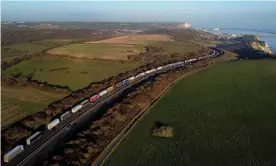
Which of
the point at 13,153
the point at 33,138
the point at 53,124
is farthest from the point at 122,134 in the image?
the point at 13,153

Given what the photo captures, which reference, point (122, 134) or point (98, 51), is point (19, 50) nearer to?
point (98, 51)

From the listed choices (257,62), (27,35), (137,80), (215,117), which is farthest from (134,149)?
(27,35)

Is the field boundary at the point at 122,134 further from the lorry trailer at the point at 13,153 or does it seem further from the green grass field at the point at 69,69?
the green grass field at the point at 69,69

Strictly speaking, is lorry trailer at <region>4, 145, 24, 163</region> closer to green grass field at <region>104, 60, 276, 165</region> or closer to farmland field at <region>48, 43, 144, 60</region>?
green grass field at <region>104, 60, 276, 165</region>

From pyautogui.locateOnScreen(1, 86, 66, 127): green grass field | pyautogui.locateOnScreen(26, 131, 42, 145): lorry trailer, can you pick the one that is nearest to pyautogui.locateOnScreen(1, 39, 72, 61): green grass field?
pyautogui.locateOnScreen(1, 86, 66, 127): green grass field

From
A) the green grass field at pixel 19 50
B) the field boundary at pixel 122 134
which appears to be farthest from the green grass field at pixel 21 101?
the green grass field at pixel 19 50

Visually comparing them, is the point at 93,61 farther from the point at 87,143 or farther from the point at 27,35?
the point at 27,35
